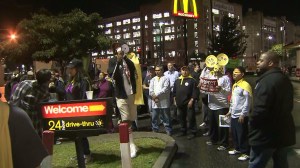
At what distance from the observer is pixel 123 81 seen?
7441 millimetres

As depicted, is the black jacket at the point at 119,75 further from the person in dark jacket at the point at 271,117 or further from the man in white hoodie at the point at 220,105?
the person in dark jacket at the point at 271,117

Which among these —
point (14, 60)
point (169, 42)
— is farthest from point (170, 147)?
point (169, 42)

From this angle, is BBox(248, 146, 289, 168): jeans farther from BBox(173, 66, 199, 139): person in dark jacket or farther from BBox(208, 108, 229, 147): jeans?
BBox(173, 66, 199, 139): person in dark jacket

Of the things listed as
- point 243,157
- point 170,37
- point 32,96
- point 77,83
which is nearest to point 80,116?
point 32,96

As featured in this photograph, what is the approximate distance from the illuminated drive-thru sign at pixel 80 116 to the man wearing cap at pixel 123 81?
2339 mm

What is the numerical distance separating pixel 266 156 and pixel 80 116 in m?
2.38

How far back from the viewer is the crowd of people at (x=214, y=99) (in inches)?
183

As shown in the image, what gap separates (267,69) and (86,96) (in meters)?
3.37

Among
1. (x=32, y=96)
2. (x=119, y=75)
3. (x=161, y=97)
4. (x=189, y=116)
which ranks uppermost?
(x=119, y=75)

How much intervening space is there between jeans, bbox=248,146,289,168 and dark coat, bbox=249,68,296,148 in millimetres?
88

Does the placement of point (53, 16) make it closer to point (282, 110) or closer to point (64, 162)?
point (64, 162)

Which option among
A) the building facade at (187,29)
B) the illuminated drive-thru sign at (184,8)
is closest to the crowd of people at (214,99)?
the illuminated drive-thru sign at (184,8)

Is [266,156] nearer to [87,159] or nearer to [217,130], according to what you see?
[87,159]

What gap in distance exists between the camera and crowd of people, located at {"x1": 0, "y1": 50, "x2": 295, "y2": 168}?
4.65 meters
